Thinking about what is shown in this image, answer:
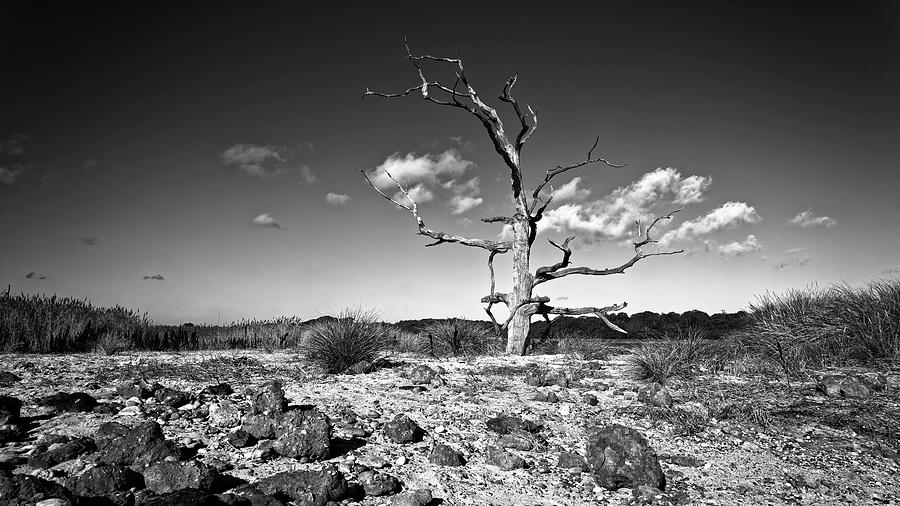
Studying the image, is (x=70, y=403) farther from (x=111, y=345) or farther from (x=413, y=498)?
(x=111, y=345)

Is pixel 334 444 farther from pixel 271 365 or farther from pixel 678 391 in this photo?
pixel 271 365

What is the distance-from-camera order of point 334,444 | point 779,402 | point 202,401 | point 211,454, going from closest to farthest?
point 211,454
point 334,444
point 202,401
point 779,402

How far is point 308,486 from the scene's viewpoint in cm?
244

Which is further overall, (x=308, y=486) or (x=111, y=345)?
(x=111, y=345)

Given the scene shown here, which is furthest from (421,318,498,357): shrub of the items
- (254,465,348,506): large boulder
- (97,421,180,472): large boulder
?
(254,465,348,506): large boulder

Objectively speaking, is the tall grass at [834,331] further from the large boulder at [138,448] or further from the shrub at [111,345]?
the shrub at [111,345]

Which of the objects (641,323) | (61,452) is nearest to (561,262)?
(641,323)

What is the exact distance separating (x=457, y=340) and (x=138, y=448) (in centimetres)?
942

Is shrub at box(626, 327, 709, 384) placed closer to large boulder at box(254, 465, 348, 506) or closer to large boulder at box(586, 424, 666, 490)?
large boulder at box(586, 424, 666, 490)

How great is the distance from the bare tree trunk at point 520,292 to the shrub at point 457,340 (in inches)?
31.1

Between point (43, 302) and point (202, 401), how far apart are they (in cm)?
1157

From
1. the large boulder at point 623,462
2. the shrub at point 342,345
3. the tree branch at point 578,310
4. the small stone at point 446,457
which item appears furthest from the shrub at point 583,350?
the small stone at point 446,457

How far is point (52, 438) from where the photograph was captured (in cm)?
297

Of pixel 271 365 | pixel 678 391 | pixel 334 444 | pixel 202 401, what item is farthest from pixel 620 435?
pixel 271 365
